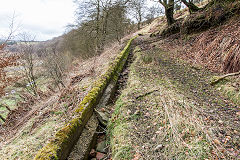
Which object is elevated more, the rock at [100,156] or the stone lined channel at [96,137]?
the stone lined channel at [96,137]

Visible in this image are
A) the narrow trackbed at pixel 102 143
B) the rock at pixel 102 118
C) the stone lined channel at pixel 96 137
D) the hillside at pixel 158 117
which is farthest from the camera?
the rock at pixel 102 118

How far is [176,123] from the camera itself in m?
2.23

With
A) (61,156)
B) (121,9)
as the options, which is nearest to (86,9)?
(121,9)

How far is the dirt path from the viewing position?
6.01 ft

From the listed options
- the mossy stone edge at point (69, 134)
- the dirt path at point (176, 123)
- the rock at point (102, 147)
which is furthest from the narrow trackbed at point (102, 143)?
the mossy stone edge at point (69, 134)

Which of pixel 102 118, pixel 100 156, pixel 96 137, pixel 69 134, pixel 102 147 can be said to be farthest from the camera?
pixel 102 118

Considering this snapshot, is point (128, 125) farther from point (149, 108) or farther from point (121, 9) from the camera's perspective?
point (121, 9)

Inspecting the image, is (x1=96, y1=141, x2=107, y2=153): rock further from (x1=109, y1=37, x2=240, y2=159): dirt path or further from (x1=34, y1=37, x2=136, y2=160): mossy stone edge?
(x1=34, y1=37, x2=136, y2=160): mossy stone edge

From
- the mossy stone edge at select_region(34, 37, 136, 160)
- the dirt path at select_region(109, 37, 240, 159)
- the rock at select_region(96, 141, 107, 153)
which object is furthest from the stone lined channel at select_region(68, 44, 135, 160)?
the dirt path at select_region(109, 37, 240, 159)

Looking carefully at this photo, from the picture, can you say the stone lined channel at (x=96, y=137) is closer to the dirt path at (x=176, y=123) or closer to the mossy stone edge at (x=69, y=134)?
the mossy stone edge at (x=69, y=134)

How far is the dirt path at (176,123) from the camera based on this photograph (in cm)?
183

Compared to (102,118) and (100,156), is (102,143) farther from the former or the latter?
(102,118)

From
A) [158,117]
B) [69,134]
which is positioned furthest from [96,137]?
[158,117]

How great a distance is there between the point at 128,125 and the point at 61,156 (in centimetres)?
133
